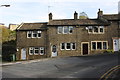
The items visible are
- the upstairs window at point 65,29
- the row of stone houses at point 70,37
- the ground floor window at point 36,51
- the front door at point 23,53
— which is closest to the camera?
the row of stone houses at point 70,37

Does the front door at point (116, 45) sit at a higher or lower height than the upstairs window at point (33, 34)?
lower

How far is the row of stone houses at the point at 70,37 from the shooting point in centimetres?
3431

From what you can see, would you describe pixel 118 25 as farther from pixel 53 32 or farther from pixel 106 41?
pixel 53 32

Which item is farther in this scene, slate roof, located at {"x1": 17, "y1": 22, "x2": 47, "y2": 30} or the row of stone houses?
slate roof, located at {"x1": 17, "y1": 22, "x2": 47, "y2": 30}

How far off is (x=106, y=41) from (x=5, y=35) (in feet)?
114

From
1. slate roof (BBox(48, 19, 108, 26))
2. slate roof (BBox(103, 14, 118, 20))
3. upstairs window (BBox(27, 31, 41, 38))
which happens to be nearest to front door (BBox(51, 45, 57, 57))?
upstairs window (BBox(27, 31, 41, 38))

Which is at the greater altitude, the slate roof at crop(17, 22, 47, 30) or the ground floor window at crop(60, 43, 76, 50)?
the slate roof at crop(17, 22, 47, 30)

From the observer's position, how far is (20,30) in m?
36.9

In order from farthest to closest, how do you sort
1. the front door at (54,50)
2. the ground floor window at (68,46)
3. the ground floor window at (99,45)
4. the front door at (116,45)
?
the front door at (54,50) → the ground floor window at (68,46) → the ground floor window at (99,45) → the front door at (116,45)

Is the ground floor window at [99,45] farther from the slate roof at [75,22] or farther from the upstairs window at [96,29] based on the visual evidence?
the slate roof at [75,22]

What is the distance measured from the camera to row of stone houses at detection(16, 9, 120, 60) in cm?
3431

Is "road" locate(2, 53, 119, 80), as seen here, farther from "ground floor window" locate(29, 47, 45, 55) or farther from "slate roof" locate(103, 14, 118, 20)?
"slate roof" locate(103, 14, 118, 20)

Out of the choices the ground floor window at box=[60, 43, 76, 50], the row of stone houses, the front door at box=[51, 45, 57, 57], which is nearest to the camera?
the row of stone houses

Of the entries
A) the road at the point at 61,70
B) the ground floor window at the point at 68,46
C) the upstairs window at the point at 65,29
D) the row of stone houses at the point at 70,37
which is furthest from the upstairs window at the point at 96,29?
the road at the point at 61,70
